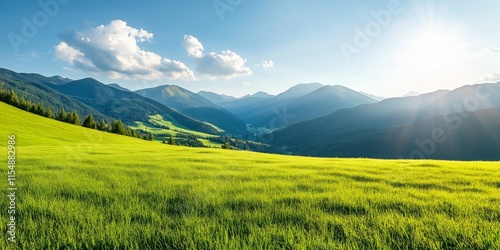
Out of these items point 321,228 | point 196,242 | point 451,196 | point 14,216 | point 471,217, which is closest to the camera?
point 196,242

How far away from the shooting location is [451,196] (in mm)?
6727

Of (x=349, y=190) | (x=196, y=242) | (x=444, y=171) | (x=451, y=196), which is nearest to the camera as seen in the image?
(x=196, y=242)

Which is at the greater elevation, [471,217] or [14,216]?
[471,217]

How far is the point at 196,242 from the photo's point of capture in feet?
13.6

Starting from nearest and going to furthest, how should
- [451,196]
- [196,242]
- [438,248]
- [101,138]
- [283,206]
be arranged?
[438,248] < [196,242] < [283,206] < [451,196] < [101,138]

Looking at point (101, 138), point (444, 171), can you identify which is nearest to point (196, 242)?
point (444, 171)

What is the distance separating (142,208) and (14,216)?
251cm

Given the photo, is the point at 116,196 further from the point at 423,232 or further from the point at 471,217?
the point at 471,217

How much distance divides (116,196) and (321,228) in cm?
509

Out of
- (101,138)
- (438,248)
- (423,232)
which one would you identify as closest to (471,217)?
(423,232)

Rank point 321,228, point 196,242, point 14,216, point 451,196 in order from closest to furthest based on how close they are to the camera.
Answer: point 196,242
point 321,228
point 14,216
point 451,196

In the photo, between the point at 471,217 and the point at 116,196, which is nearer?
the point at 471,217

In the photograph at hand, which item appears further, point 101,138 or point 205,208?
point 101,138

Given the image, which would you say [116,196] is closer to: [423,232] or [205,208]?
[205,208]
